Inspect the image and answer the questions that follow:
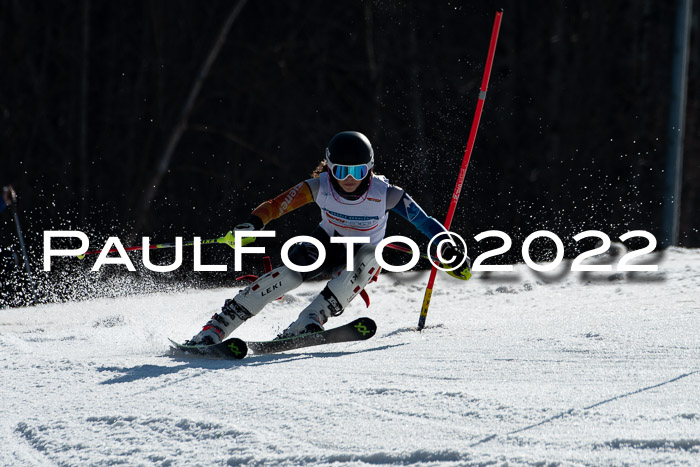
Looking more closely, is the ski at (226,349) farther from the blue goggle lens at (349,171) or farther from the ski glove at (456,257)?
the ski glove at (456,257)

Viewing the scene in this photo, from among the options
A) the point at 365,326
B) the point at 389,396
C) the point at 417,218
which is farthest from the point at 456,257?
the point at 389,396

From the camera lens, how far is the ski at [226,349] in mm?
3814

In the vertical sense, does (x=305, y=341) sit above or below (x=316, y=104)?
below

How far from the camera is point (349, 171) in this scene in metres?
4.28

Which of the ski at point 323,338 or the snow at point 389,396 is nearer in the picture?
the snow at point 389,396

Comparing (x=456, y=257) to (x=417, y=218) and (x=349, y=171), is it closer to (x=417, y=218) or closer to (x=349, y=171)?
(x=417, y=218)

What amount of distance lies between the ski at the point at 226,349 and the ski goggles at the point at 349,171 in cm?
100

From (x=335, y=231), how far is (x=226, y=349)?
1.02 meters

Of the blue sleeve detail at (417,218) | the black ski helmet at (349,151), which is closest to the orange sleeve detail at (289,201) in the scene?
the black ski helmet at (349,151)

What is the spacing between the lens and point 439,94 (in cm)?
1526

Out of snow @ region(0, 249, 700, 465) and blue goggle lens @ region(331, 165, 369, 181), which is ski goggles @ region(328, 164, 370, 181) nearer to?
blue goggle lens @ region(331, 165, 369, 181)

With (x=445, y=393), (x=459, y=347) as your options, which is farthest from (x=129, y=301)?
(x=445, y=393)

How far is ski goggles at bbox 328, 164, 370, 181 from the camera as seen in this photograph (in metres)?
4.28

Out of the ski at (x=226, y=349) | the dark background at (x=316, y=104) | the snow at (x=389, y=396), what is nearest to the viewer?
the snow at (x=389, y=396)
